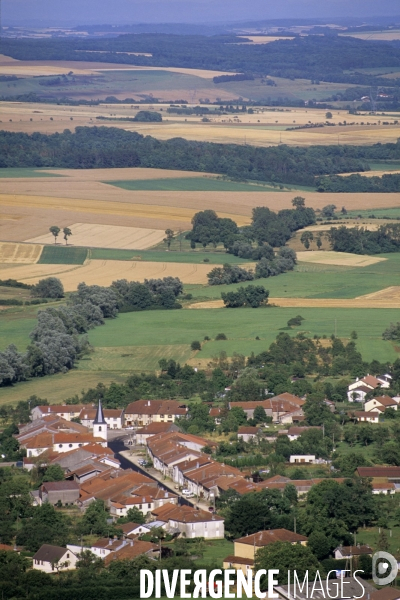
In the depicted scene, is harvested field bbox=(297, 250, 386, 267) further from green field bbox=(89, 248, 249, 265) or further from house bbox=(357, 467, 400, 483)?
house bbox=(357, 467, 400, 483)

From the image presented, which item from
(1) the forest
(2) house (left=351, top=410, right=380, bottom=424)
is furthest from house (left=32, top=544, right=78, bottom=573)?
(1) the forest

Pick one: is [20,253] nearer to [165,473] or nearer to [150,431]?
[150,431]

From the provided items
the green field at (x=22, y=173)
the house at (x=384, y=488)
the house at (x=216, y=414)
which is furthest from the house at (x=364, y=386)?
the green field at (x=22, y=173)

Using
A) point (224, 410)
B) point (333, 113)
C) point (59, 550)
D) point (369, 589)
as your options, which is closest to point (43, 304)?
point (224, 410)

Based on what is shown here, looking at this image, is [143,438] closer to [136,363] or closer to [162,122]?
[136,363]

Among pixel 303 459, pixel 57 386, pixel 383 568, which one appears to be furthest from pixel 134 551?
pixel 57 386

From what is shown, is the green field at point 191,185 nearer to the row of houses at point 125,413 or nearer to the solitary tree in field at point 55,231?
the solitary tree in field at point 55,231
